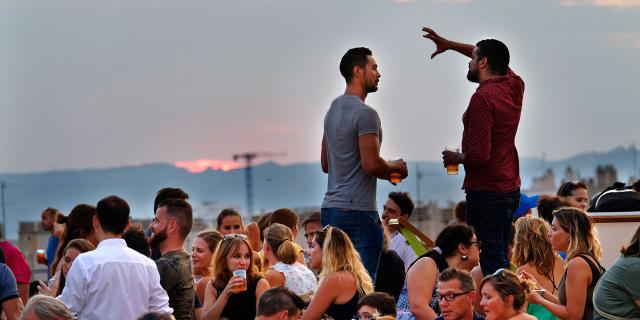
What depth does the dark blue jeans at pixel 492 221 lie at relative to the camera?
9258mm

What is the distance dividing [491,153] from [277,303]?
1.99 meters

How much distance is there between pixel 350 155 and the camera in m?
9.76

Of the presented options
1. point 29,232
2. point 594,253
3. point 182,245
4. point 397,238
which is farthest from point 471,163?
point 29,232

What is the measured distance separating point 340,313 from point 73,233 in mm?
2748

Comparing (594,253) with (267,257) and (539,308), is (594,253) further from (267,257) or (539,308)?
(267,257)

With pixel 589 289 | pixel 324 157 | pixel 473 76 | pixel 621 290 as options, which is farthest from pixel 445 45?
pixel 621 290

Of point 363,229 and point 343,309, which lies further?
point 363,229

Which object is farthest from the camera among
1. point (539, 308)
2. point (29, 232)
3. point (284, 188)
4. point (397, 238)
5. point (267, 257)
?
point (284, 188)

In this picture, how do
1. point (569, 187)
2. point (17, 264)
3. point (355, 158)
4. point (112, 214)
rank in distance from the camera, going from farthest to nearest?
point (569, 187) → point (17, 264) → point (355, 158) → point (112, 214)

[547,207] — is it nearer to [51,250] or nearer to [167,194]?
[167,194]

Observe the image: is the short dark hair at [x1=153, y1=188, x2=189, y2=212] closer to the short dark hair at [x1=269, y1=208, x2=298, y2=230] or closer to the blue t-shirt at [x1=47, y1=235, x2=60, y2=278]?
the short dark hair at [x1=269, y1=208, x2=298, y2=230]

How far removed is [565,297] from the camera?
9.38 metres

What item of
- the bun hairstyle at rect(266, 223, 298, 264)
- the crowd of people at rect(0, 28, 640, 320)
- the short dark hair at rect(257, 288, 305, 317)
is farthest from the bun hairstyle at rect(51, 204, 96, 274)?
the short dark hair at rect(257, 288, 305, 317)

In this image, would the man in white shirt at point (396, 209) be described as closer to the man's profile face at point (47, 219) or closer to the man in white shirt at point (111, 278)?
the man in white shirt at point (111, 278)
